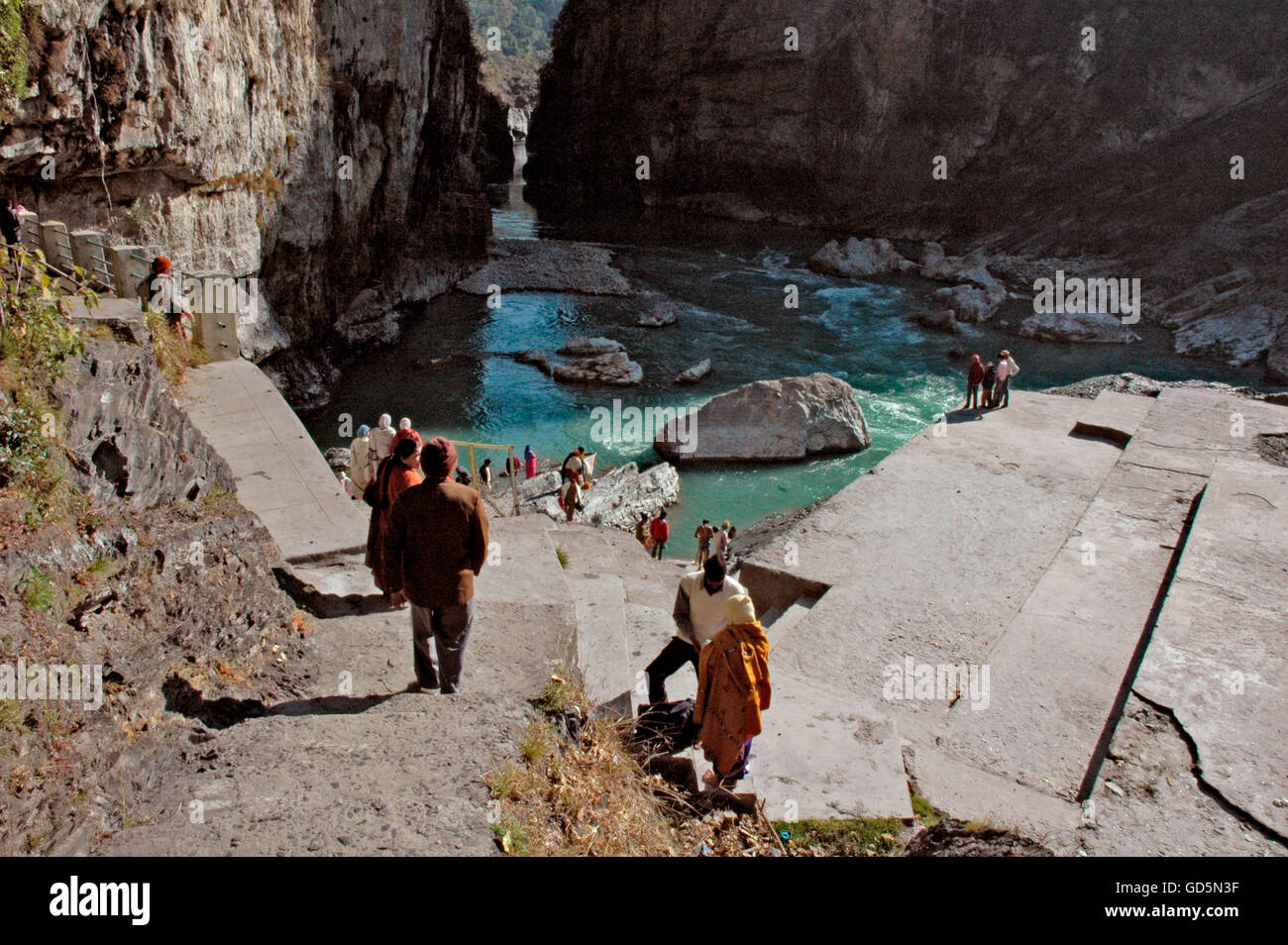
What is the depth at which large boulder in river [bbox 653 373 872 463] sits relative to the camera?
17391 mm

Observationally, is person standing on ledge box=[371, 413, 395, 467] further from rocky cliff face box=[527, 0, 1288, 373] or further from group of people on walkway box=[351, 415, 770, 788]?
rocky cliff face box=[527, 0, 1288, 373]

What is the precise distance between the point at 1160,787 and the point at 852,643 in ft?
7.72

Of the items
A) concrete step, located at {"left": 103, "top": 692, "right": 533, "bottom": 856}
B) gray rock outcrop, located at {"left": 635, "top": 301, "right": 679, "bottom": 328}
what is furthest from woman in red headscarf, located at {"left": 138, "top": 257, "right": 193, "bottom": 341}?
gray rock outcrop, located at {"left": 635, "top": 301, "right": 679, "bottom": 328}

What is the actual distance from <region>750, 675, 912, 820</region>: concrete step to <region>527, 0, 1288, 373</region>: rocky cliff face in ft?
75.2

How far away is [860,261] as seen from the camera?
35.1m

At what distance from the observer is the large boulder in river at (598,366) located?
2227 centimetres

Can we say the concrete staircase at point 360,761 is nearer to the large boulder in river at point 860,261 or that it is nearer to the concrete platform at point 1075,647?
the concrete platform at point 1075,647

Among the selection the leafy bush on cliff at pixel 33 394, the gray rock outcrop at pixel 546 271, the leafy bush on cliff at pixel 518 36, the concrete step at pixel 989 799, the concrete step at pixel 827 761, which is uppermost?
the leafy bush on cliff at pixel 518 36

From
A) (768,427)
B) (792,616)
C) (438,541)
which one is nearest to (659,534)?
(768,427)

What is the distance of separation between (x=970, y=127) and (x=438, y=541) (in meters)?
47.1

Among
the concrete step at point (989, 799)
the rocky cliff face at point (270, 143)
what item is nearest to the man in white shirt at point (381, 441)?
the concrete step at point (989, 799)

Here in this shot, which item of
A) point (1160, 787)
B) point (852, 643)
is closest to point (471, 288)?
point (852, 643)

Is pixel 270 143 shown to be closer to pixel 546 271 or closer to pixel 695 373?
pixel 695 373

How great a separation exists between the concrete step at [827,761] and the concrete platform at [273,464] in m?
3.06
